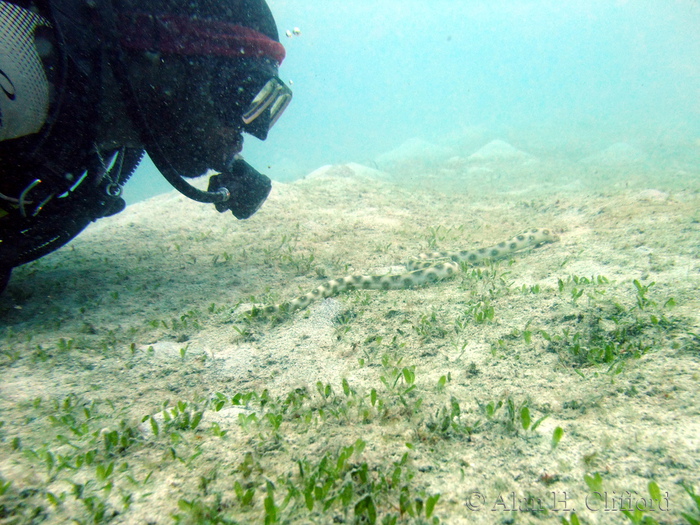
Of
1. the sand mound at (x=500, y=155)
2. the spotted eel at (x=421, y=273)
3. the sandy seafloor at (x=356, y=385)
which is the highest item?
the sand mound at (x=500, y=155)

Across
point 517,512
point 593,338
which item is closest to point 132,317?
point 517,512

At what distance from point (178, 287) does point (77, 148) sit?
2.00 metres

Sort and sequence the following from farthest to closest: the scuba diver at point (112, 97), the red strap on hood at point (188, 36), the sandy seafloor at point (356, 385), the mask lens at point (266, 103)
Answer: the mask lens at point (266, 103), the red strap on hood at point (188, 36), the scuba diver at point (112, 97), the sandy seafloor at point (356, 385)

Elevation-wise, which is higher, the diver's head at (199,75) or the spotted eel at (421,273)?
the diver's head at (199,75)

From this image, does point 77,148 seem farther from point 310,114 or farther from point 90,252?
point 310,114

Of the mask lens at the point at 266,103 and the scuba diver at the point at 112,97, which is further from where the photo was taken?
the mask lens at the point at 266,103

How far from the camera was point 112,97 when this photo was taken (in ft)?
10.0

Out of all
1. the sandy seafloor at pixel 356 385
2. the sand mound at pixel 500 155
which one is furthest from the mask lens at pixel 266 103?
the sand mound at pixel 500 155

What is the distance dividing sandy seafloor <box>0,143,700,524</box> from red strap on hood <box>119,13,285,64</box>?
2.69 meters

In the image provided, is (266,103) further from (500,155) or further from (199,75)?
(500,155)

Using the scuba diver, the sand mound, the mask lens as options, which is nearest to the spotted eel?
the scuba diver

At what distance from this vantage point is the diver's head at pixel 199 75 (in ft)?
10.2

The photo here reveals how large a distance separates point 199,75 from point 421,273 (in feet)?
10.9

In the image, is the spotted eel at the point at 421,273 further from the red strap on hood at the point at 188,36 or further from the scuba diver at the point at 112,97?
the red strap on hood at the point at 188,36
